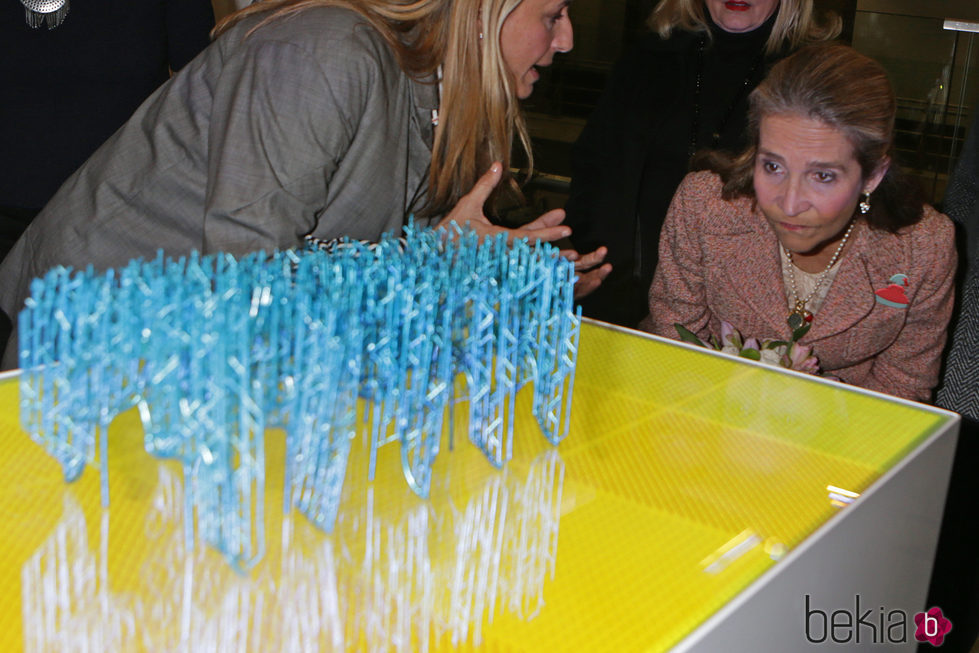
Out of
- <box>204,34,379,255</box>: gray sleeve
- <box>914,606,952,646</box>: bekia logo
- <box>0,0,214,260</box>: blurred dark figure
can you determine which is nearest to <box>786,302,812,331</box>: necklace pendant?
<box>914,606,952,646</box>: bekia logo

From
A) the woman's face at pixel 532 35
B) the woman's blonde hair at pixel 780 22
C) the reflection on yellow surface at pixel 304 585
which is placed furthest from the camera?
the woman's blonde hair at pixel 780 22

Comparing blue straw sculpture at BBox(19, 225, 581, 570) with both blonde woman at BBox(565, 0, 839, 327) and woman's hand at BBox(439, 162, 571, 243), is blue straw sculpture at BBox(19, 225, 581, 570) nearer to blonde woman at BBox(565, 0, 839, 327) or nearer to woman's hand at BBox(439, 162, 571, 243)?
woman's hand at BBox(439, 162, 571, 243)

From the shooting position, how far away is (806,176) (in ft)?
5.04

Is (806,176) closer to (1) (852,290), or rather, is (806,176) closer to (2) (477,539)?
(1) (852,290)

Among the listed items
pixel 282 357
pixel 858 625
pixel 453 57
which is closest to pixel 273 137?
pixel 453 57

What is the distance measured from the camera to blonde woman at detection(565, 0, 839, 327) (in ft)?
6.14

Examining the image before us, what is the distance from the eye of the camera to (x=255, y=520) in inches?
27.8

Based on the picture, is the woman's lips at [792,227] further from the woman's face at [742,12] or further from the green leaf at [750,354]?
the woman's face at [742,12]

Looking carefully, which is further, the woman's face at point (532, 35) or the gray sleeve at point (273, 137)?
the woman's face at point (532, 35)

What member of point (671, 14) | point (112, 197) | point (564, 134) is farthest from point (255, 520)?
point (564, 134)

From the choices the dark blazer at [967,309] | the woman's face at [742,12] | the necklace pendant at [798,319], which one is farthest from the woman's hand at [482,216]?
the woman's face at [742,12]

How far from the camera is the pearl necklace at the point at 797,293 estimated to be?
5.24ft

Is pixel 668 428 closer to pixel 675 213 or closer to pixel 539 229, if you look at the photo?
pixel 539 229

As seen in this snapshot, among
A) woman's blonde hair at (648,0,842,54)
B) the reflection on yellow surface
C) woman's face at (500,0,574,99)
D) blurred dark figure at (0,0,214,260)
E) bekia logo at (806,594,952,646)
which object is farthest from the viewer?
woman's blonde hair at (648,0,842,54)
